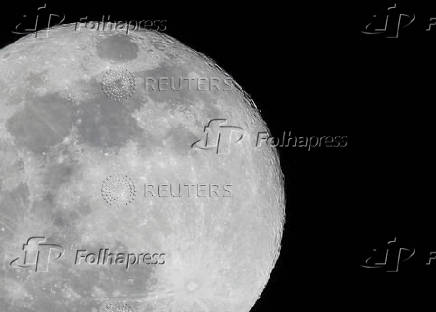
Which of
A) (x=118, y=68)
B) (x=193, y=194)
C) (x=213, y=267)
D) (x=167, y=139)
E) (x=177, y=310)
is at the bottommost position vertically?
(x=177, y=310)

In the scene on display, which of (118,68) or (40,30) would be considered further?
(40,30)

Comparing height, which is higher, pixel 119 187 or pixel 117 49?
pixel 117 49

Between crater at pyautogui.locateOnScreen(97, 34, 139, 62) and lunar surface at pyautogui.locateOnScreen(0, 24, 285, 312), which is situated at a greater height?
crater at pyautogui.locateOnScreen(97, 34, 139, 62)

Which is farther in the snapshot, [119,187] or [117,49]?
[117,49]

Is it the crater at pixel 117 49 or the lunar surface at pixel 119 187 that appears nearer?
the lunar surface at pixel 119 187

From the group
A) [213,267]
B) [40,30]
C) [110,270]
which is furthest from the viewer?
[40,30]

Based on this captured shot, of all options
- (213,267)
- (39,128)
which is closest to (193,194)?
(213,267)

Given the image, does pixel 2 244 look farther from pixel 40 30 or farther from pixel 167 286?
pixel 40 30

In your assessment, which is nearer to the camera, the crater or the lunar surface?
the lunar surface
